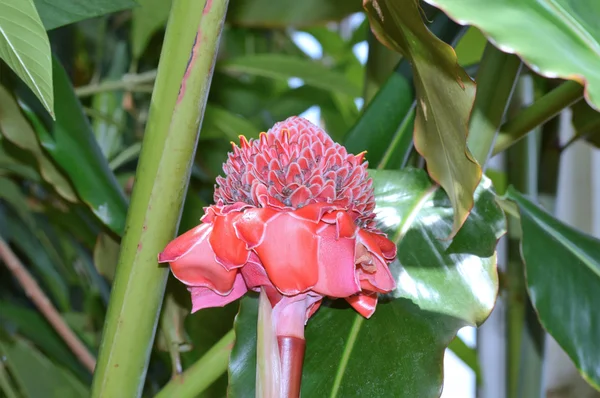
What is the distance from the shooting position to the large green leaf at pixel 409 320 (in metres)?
0.35

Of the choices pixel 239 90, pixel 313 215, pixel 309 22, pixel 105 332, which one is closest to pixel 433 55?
pixel 313 215

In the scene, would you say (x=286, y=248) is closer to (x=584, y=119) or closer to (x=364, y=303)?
(x=364, y=303)

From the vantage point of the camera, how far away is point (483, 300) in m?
0.36

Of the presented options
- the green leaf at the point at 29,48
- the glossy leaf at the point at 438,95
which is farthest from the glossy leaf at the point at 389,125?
the green leaf at the point at 29,48

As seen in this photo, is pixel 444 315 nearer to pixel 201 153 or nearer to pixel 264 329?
pixel 264 329

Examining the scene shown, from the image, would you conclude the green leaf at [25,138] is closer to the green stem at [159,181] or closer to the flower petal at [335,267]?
the green stem at [159,181]

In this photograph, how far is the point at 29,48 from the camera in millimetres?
307

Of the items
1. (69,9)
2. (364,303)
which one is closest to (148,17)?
(69,9)

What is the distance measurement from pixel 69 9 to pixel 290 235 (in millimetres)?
254

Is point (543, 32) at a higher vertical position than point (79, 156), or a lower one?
higher

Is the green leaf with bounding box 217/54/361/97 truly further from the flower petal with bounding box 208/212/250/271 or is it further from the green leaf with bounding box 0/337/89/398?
the flower petal with bounding box 208/212/250/271

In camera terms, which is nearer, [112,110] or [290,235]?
[290,235]

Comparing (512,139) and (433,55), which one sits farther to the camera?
(512,139)

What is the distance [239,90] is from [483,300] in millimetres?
751
